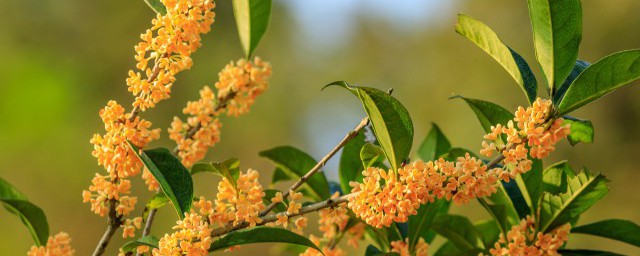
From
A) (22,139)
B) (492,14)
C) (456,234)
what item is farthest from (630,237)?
(22,139)

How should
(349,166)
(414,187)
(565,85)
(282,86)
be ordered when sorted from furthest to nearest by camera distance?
1. (282,86)
2. (349,166)
3. (565,85)
4. (414,187)

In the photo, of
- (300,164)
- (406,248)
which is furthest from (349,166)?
(406,248)

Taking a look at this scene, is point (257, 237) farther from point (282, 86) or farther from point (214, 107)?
point (282, 86)

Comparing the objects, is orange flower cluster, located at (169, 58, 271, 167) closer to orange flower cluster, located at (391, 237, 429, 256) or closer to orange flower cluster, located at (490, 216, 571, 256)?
orange flower cluster, located at (391, 237, 429, 256)

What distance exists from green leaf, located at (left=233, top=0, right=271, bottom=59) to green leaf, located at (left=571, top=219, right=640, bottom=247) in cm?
52

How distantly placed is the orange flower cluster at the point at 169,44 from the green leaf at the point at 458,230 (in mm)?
450

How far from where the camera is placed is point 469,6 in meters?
8.27

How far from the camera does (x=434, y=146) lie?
1198 millimetres

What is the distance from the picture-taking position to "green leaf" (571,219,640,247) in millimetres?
982

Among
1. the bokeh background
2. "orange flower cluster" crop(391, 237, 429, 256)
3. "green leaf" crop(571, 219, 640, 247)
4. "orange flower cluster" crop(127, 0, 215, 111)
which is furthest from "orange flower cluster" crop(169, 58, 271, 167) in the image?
the bokeh background

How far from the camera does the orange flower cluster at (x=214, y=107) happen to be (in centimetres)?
102

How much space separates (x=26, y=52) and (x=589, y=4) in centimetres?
709

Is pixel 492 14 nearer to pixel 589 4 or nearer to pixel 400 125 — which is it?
pixel 589 4

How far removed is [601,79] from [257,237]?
0.42 meters
